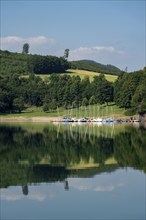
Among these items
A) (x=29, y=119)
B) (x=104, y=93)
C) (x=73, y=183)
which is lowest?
(x=29, y=119)

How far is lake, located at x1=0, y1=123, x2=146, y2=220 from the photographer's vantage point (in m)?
33.9

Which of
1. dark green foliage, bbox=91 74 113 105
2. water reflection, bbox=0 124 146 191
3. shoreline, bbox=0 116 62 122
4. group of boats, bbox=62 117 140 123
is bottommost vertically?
shoreline, bbox=0 116 62 122

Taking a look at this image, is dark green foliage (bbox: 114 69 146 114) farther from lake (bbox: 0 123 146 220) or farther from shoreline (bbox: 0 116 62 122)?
lake (bbox: 0 123 146 220)

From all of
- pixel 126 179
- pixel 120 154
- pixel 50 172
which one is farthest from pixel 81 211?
pixel 120 154

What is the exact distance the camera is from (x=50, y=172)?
49781 mm

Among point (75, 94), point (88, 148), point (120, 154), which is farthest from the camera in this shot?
point (75, 94)

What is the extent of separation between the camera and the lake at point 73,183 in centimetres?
3394

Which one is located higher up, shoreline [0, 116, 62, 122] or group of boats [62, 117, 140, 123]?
group of boats [62, 117, 140, 123]

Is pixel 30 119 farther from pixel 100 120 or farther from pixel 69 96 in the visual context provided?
pixel 100 120

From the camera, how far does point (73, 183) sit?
43594 mm

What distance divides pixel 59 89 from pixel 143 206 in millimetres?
160767

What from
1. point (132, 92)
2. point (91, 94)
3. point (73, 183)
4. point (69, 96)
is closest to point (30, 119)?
point (69, 96)

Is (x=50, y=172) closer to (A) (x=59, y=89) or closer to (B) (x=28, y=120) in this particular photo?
(B) (x=28, y=120)

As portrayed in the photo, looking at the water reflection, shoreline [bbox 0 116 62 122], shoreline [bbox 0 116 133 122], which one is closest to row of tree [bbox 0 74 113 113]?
shoreline [bbox 0 116 133 122]
